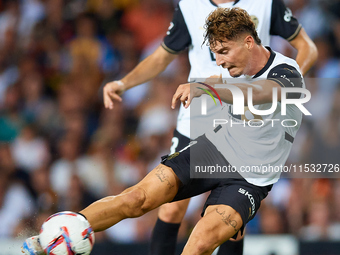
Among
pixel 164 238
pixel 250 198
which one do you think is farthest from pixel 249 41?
pixel 164 238

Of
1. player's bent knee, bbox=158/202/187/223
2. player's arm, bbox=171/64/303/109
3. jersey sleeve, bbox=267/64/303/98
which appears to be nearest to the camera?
player's arm, bbox=171/64/303/109

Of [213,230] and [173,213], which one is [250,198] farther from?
[173,213]

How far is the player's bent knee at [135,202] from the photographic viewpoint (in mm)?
3277

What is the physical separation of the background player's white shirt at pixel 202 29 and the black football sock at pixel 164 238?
2.69 feet

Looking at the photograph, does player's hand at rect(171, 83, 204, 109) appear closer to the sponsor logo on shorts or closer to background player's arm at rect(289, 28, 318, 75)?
the sponsor logo on shorts

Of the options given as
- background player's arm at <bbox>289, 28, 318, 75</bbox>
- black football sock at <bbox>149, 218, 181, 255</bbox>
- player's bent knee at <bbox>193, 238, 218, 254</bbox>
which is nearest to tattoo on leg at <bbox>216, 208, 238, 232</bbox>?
player's bent knee at <bbox>193, 238, 218, 254</bbox>

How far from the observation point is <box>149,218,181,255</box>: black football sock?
13.9ft

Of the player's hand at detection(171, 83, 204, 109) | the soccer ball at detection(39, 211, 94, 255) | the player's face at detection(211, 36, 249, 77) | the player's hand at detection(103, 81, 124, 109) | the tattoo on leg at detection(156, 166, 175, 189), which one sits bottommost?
the soccer ball at detection(39, 211, 94, 255)

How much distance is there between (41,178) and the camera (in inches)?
254

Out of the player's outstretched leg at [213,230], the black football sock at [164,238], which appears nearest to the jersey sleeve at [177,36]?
the black football sock at [164,238]

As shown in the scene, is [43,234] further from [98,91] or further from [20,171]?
[98,91]

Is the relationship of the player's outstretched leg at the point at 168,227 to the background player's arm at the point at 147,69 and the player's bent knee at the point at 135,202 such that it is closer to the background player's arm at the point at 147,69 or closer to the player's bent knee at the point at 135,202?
the player's bent knee at the point at 135,202

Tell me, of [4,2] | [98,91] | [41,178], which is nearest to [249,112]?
[41,178]

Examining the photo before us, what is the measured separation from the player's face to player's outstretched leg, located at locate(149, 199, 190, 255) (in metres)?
1.45
